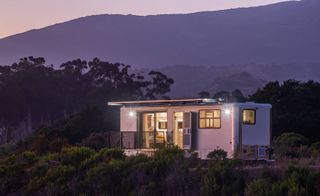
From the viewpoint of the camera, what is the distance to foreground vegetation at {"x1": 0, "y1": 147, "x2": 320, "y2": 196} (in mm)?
16500

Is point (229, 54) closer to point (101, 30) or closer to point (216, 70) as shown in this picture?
point (216, 70)

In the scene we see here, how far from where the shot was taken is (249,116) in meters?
25.3

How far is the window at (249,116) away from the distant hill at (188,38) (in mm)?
101332

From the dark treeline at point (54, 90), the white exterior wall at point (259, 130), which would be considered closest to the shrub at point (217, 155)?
the white exterior wall at point (259, 130)

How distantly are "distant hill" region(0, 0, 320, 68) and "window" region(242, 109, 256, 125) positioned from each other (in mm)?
101332

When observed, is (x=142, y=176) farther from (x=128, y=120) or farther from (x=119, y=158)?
(x=128, y=120)

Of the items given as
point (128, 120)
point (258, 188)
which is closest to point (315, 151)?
point (128, 120)

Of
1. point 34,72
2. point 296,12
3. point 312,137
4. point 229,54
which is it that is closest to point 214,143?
point 312,137

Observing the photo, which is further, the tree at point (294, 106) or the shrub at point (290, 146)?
the tree at point (294, 106)

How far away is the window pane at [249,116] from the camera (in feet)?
82.4

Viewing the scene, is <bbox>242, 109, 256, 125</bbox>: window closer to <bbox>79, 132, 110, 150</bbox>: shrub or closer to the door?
the door

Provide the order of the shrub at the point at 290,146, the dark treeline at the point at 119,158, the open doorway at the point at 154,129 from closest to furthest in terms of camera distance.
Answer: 1. the dark treeline at the point at 119,158
2. the shrub at the point at 290,146
3. the open doorway at the point at 154,129

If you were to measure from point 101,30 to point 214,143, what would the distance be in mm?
132888

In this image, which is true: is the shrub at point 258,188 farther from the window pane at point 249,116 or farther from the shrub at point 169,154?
the window pane at point 249,116
